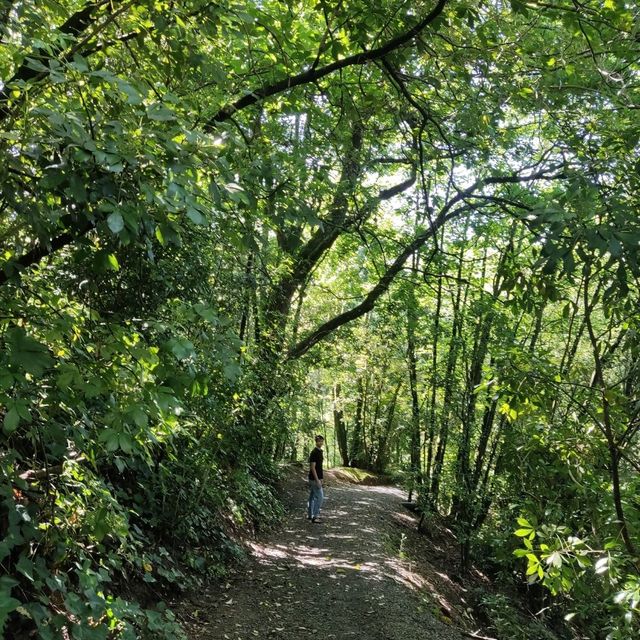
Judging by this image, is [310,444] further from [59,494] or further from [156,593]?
[59,494]

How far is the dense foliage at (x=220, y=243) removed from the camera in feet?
6.72

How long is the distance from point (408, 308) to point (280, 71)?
4.43 m

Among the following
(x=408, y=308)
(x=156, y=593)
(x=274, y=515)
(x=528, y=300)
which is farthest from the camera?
(x=274, y=515)

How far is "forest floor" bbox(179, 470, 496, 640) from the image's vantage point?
6098mm

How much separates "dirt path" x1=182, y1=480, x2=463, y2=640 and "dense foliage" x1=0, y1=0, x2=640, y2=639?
2.32 ft

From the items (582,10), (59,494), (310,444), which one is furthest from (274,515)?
(310,444)

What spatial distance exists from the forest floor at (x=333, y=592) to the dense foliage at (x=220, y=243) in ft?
2.19

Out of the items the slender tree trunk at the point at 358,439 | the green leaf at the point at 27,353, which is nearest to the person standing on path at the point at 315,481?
the green leaf at the point at 27,353

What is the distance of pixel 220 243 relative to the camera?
386cm

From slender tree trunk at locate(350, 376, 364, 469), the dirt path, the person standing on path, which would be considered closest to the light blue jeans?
the person standing on path

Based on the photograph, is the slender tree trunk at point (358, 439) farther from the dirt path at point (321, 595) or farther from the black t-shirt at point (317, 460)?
the dirt path at point (321, 595)

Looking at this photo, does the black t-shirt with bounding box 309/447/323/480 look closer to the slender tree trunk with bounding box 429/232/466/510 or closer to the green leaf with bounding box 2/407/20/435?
the slender tree trunk with bounding box 429/232/466/510

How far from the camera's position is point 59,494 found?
10.8 feet

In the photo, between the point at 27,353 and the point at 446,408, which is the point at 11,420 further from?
the point at 446,408
